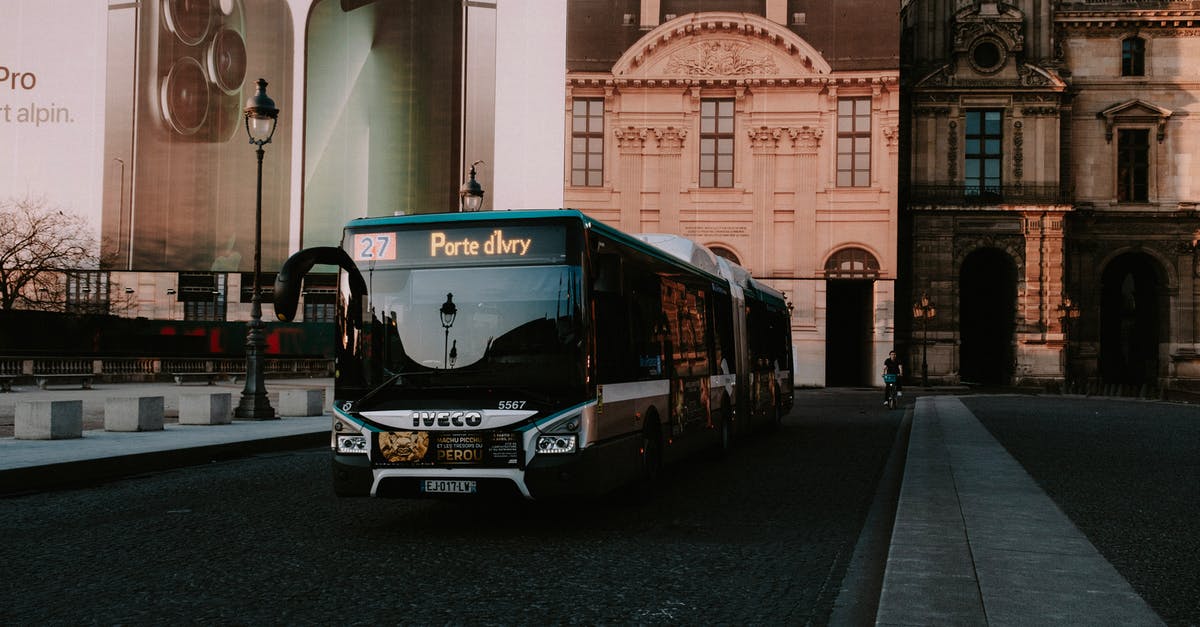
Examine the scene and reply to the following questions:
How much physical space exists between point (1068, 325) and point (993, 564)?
1999 inches

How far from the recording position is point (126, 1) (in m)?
50.2

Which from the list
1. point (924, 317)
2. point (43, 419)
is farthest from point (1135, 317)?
point (43, 419)

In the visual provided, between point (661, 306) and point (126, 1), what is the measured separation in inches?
1852

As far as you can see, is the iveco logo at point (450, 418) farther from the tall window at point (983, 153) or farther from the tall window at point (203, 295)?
the tall window at point (983, 153)

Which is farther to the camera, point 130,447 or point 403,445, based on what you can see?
point 130,447

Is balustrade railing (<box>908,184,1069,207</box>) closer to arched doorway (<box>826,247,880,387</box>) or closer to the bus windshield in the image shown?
arched doorway (<box>826,247,880,387</box>)

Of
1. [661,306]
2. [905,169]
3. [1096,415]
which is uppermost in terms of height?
[905,169]

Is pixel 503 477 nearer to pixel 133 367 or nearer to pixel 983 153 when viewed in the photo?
pixel 133 367

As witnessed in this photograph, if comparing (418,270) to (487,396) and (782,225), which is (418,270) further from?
(782,225)

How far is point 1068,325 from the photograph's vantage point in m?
53.2

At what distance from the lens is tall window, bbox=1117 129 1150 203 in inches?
2141

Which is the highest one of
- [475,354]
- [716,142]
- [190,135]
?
[190,135]

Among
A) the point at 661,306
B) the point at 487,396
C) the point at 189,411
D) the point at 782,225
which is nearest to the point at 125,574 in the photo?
the point at 487,396

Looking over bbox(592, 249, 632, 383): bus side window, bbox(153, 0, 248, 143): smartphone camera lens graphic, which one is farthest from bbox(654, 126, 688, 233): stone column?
bbox(592, 249, 632, 383): bus side window
